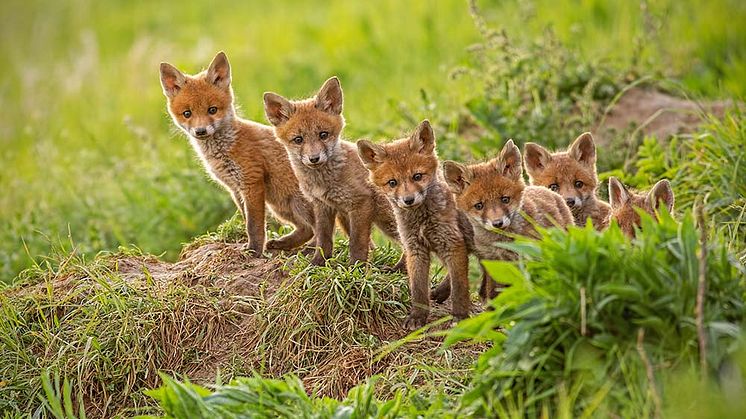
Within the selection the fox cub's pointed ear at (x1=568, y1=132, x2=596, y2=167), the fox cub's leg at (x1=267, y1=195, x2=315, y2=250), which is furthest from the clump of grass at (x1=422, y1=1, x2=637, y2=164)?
the fox cub's leg at (x1=267, y1=195, x2=315, y2=250)

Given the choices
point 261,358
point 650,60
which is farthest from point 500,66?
point 261,358

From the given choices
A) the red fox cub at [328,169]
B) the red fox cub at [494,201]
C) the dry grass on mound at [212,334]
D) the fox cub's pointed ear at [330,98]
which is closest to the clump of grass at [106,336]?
the dry grass on mound at [212,334]

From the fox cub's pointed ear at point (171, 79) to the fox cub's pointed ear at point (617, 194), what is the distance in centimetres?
300

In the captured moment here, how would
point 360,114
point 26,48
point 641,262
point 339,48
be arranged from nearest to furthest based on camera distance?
point 641,262 < point 360,114 < point 339,48 < point 26,48

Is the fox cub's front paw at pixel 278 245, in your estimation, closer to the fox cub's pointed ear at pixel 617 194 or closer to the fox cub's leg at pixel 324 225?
the fox cub's leg at pixel 324 225

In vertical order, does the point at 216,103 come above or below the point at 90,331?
above

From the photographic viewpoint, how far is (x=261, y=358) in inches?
218

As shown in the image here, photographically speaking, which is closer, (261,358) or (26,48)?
(261,358)

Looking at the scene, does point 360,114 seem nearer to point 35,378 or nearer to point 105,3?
point 35,378

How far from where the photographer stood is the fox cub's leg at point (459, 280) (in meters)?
5.61

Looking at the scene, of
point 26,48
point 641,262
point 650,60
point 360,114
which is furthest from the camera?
point 26,48

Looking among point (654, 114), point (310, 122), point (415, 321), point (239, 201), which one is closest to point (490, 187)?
point (415, 321)

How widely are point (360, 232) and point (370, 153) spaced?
1.84 feet

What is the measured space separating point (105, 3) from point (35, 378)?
16.2m
